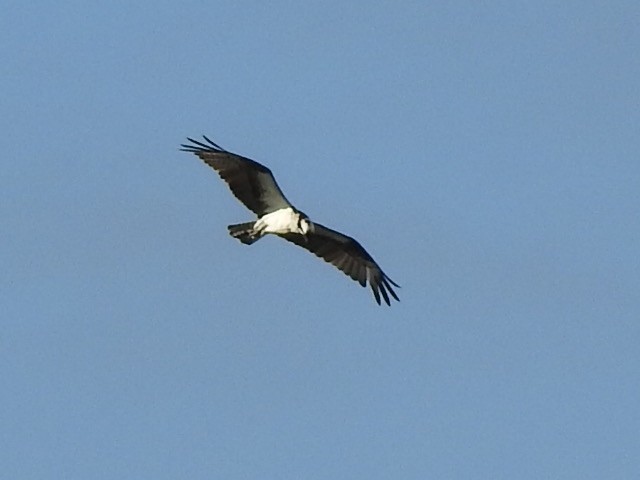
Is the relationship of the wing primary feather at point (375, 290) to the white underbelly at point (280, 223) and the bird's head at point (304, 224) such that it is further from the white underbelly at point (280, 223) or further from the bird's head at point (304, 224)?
the white underbelly at point (280, 223)

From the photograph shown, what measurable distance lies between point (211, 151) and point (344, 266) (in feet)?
12.9

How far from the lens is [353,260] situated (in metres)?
35.8

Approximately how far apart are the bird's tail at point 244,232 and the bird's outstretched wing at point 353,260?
57.8 inches

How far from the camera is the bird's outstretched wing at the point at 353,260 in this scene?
35.3 meters

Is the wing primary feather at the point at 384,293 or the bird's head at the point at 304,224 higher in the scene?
the wing primary feather at the point at 384,293

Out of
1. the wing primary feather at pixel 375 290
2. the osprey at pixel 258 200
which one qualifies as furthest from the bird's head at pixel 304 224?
the wing primary feather at pixel 375 290

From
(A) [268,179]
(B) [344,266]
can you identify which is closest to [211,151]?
(A) [268,179]

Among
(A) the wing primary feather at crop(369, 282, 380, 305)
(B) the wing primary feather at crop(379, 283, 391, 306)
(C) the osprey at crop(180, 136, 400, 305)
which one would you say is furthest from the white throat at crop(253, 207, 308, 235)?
(B) the wing primary feather at crop(379, 283, 391, 306)

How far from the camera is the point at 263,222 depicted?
111ft

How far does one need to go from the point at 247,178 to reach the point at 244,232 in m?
1.04

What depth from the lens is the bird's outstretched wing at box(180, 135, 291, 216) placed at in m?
33.6

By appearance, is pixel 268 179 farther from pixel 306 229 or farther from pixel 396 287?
pixel 396 287

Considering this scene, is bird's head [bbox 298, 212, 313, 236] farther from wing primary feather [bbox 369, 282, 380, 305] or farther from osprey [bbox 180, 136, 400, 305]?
wing primary feather [bbox 369, 282, 380, 305]

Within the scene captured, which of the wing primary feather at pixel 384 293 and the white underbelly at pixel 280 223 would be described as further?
the wing primary feather at pixel 384 293
